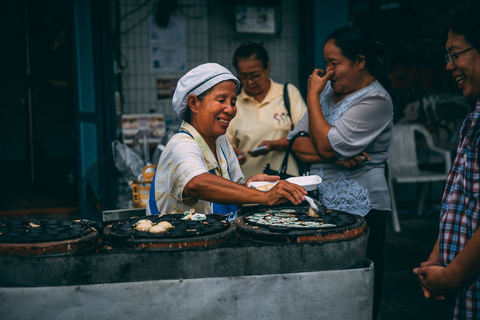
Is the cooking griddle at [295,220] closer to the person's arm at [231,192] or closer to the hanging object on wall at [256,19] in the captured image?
the person's arm at [231,192]

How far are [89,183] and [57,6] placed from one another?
3695 mm

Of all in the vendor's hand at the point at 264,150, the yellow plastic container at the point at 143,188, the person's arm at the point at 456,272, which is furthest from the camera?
the vendor's hand at the point at 264,150

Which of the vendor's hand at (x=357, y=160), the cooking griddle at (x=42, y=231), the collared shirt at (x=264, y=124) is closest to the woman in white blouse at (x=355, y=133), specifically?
the vendor's hand at (x=357, y=160)

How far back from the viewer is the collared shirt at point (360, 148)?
2.99 m

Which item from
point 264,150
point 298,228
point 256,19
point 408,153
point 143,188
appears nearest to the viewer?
point 298,228

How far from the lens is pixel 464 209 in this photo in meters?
1.96

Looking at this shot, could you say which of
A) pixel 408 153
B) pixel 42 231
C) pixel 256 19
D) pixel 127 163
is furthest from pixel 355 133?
pixel 408 153

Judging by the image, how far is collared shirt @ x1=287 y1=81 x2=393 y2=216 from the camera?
9.80ft

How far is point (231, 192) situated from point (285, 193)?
0.26 meters

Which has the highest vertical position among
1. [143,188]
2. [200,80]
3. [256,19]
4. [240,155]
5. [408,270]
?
Answer: [256,19]

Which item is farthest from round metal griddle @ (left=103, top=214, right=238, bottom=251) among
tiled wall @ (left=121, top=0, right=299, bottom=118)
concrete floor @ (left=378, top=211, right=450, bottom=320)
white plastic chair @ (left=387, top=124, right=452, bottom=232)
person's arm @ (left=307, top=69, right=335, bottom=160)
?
white plastic chair @ (left=387, top=124, right=452, bottom=232)

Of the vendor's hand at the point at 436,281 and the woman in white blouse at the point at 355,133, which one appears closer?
the vendor's hand at the point at 436,281

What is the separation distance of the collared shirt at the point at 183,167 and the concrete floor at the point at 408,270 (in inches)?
69.3

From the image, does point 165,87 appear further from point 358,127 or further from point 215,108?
point 215,108
